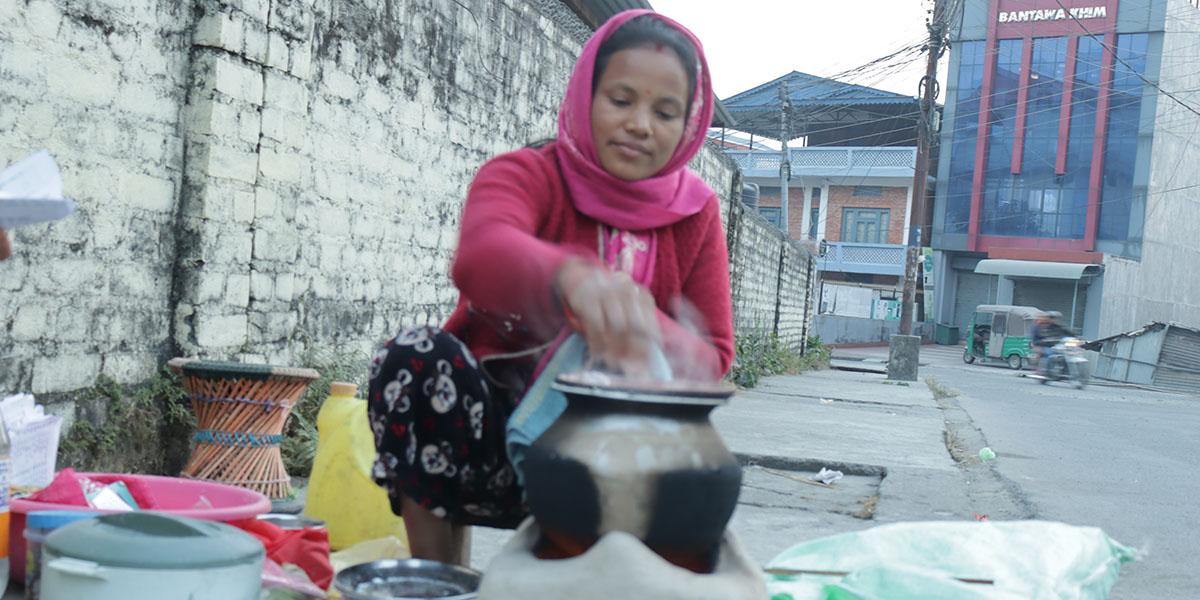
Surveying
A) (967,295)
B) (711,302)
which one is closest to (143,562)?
(711,302)

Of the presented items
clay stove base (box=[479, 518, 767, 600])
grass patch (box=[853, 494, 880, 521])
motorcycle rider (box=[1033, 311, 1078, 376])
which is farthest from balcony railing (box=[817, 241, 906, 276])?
clay stove base (box=[479, 518, 767, 600])

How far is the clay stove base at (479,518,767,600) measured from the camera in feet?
4.31

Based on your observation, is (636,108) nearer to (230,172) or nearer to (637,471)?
(637,471)

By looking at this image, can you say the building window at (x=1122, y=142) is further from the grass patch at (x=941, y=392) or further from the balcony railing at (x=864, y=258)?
the grass patch at (x=941, y=392)

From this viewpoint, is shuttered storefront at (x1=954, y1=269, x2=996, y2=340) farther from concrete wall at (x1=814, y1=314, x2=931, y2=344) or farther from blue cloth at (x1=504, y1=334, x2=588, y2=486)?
blue cloth at (x1=504, y1=334, x2=588, y2=486)

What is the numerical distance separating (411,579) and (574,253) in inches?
26.8

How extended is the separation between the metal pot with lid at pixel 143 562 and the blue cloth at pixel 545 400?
0.48 meters

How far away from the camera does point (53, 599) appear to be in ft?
4.78

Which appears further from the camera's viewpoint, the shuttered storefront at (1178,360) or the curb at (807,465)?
the shuttered storefront at (1178,360)

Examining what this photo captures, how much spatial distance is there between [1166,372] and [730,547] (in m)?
23.5

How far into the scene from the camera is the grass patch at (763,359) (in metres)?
11.6

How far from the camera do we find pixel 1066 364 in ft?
61.7

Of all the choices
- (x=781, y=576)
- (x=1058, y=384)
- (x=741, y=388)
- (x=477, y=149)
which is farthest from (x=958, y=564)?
(x=1058, y=384)

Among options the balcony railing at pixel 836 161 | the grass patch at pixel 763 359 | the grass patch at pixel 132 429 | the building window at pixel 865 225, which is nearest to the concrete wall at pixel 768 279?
the grass patch at pixel 763 359
